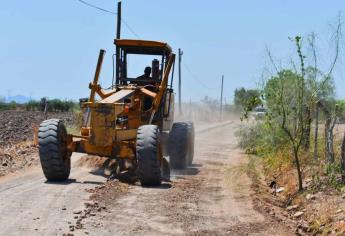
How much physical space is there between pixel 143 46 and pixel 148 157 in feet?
11.9

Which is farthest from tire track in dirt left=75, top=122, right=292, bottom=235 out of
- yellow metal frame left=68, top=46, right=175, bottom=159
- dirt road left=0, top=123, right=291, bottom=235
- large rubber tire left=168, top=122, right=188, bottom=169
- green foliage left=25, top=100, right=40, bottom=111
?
green foliage left=25, top=100, right=40, bottom=111

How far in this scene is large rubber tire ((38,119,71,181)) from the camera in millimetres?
12086

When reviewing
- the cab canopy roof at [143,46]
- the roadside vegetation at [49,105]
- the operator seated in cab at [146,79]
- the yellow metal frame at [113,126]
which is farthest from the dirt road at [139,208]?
the roadside vegetation at [49,105]

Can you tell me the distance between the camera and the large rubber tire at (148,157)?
1184 cm

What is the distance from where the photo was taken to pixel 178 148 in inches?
614

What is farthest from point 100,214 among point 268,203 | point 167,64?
point 167,64

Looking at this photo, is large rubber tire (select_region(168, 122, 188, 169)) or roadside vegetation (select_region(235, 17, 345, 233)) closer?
roadside vegetation (select_region(235, 17, 345, 233))

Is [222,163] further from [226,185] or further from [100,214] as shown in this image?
[100,214]

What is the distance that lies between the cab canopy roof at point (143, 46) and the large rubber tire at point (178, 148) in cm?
215

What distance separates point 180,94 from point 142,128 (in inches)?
1841

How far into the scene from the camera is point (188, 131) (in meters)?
16.0

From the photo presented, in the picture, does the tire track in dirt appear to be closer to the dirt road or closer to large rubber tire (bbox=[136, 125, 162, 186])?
the dirt road

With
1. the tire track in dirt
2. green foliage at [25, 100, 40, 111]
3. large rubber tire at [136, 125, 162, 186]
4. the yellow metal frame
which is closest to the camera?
the tire track in dirt

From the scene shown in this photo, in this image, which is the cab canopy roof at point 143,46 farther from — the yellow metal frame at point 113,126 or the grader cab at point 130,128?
the yellow metal frame at point 113,126
